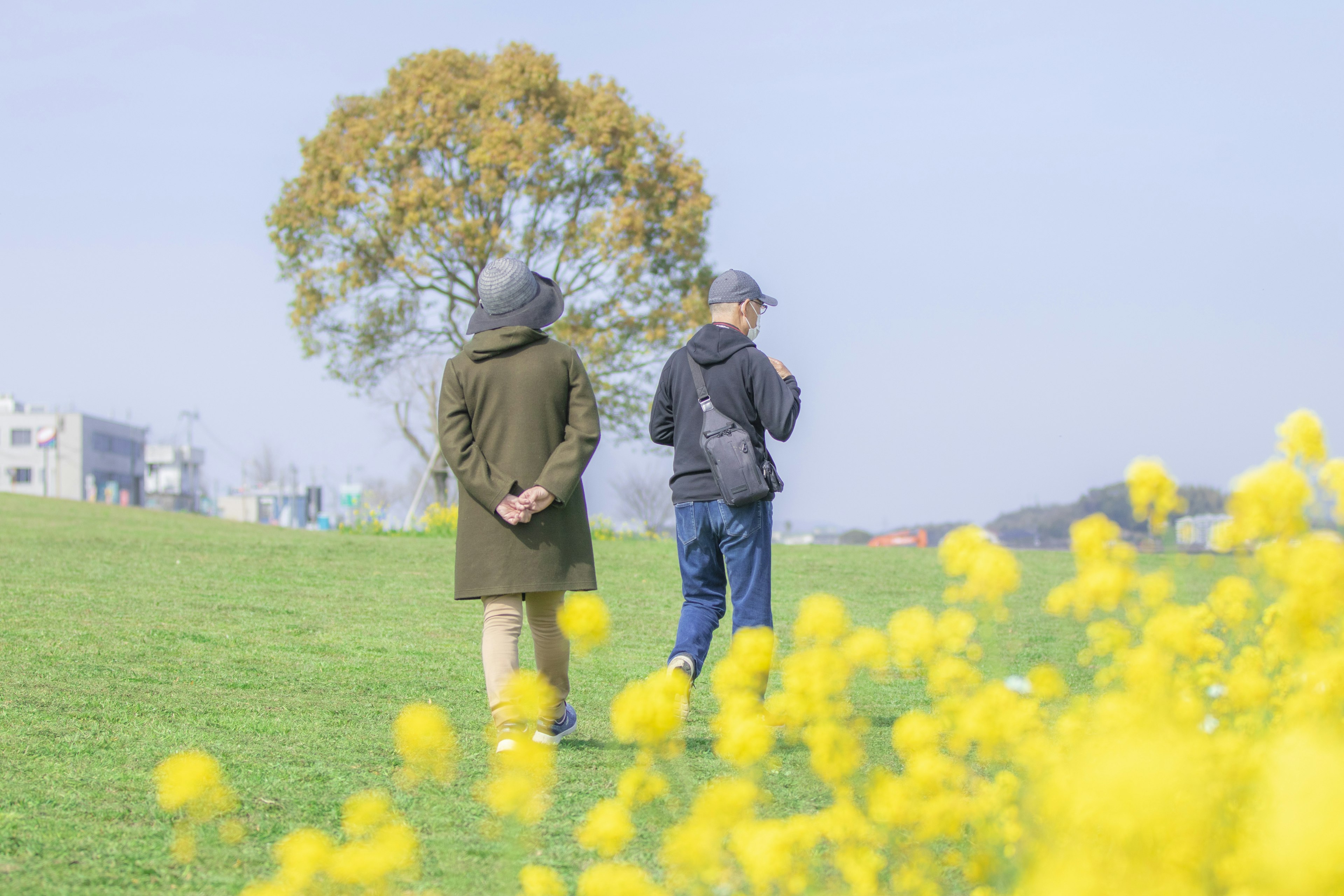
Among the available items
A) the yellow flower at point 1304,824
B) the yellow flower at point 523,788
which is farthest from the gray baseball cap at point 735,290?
the yellow flower at point 1304,824

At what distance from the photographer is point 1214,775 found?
1507mm

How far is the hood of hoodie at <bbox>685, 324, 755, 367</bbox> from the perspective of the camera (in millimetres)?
4500

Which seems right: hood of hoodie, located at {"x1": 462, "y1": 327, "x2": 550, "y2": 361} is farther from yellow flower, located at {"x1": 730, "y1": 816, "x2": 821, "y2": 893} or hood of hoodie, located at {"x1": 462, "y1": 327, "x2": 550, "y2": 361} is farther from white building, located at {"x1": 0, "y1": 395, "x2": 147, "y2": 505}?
white building, located at {"x1": 0, "y1": 395, "x2": 147, "y2": 505}

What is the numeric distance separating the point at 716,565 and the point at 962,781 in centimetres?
225

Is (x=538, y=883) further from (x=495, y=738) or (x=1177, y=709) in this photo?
(x=495, y=738)

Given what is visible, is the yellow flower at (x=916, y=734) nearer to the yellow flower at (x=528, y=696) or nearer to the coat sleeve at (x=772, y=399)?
the yellow flower at (x=528, y=696)

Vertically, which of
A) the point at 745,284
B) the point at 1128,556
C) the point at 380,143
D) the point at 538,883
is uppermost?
the point at 380,143

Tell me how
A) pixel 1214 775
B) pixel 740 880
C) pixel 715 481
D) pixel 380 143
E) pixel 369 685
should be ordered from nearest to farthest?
pixel 1214 775 → pixel 740 880 → pixel 715 481 → pixel 369 685 → pixel 380 143

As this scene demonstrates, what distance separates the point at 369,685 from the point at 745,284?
2372 mm

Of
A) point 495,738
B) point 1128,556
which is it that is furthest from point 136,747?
point 1128,556

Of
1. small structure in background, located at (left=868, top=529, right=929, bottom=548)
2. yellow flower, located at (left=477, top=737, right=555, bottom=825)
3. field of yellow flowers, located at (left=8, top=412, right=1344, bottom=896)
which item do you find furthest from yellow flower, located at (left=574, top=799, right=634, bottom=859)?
small structure in background, located at (left=868, top=529, right=929, bottom=548)

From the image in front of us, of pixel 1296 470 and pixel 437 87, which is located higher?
pixel 437 87

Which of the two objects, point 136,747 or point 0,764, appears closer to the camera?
point 0,764

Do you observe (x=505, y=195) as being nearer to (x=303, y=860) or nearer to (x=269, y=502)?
(x=303, y=860)
